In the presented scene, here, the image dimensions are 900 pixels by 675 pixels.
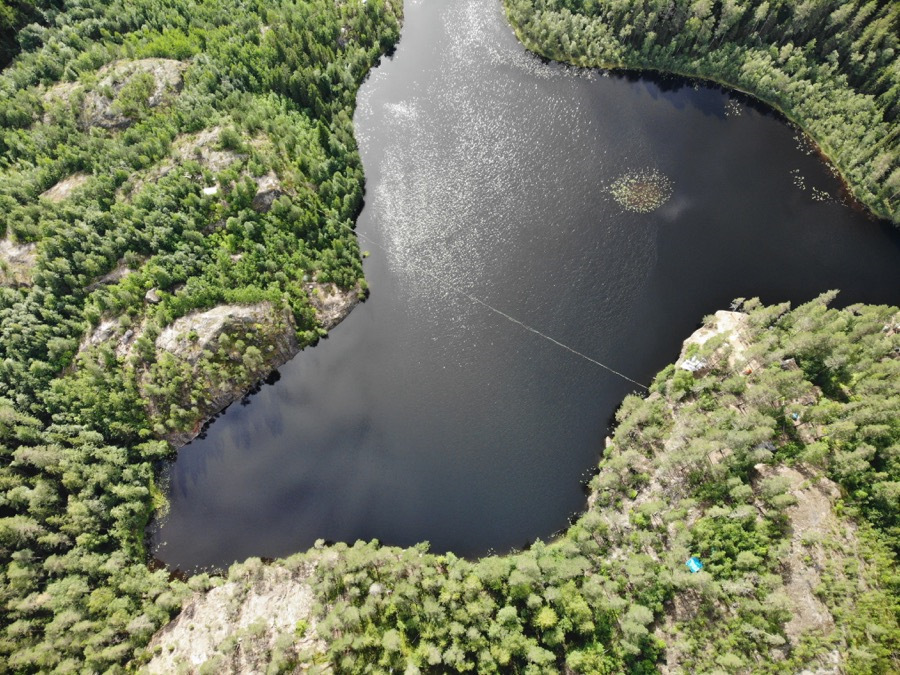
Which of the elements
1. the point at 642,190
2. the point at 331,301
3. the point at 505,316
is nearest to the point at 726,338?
the point at 642,190

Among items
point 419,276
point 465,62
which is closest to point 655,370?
point 419,276

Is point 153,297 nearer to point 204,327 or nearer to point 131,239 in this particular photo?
point 204,327

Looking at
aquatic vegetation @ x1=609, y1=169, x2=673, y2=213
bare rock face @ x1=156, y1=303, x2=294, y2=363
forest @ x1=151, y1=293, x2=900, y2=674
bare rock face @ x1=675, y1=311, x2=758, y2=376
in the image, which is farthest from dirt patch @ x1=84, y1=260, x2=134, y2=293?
bare rock face @ x1=675, y1=311, x2=758, y2=376

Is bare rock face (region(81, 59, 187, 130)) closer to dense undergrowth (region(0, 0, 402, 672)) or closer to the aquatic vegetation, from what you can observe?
dense undergrowth (region(0, 0, 402, 672))

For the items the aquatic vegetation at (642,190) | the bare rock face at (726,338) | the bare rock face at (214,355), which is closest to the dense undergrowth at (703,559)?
the bare rock face at (726,338)

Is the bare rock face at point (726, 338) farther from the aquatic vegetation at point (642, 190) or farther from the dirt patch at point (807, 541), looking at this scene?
the aquatic vegetation at point (642, 190)

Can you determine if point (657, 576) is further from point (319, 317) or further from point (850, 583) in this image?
point (319, 317)

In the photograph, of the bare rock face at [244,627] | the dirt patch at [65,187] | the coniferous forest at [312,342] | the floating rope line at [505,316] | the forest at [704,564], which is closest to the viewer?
the forest at [704,564]
